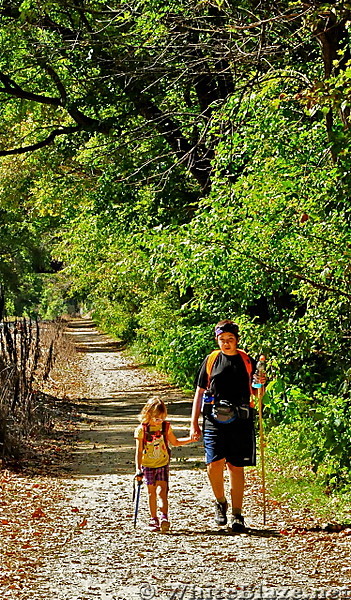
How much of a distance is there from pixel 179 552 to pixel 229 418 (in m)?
1.39

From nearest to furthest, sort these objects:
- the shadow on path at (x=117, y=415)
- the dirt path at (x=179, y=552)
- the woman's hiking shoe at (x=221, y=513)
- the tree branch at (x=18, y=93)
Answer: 1. the dirt path at (x=179, y=552)
2. the woman's hiking shoe at (x=221, y=513)
3. the shadow on path at (x=117, y=415)
4. the tree branch at (x=18, y=93)

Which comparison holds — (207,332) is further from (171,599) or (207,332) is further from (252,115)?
(171,599)

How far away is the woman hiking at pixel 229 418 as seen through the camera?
824cm

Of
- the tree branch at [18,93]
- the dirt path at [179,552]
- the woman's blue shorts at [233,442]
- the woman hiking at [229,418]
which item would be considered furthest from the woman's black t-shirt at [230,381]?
the tree branch at [18,93]

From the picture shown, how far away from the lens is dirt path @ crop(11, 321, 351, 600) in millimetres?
6299

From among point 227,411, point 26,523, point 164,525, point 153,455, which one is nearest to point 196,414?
point 227,411

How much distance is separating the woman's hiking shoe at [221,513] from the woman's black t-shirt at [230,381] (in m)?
0.99

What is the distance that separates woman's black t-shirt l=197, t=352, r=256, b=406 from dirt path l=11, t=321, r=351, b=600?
1.23 metres

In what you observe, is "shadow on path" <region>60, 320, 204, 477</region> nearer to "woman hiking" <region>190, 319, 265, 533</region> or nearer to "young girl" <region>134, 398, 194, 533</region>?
"young girl" <region>134, 398, 194, 533</region>

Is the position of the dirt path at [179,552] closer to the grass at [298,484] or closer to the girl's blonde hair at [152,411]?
the grass at [298,484]

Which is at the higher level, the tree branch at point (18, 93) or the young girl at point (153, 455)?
the tree branch at point (18, 93)

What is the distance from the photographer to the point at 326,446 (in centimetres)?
845

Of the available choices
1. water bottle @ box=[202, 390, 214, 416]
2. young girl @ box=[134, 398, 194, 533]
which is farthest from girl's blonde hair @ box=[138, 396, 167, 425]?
water bottle @ box=[202, 390, 214, 416]

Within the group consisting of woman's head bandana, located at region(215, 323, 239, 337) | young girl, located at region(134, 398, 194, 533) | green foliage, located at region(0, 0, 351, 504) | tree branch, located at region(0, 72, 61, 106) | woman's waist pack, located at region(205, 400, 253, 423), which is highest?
tree branch, located at region(0, 72, 61, 106)
